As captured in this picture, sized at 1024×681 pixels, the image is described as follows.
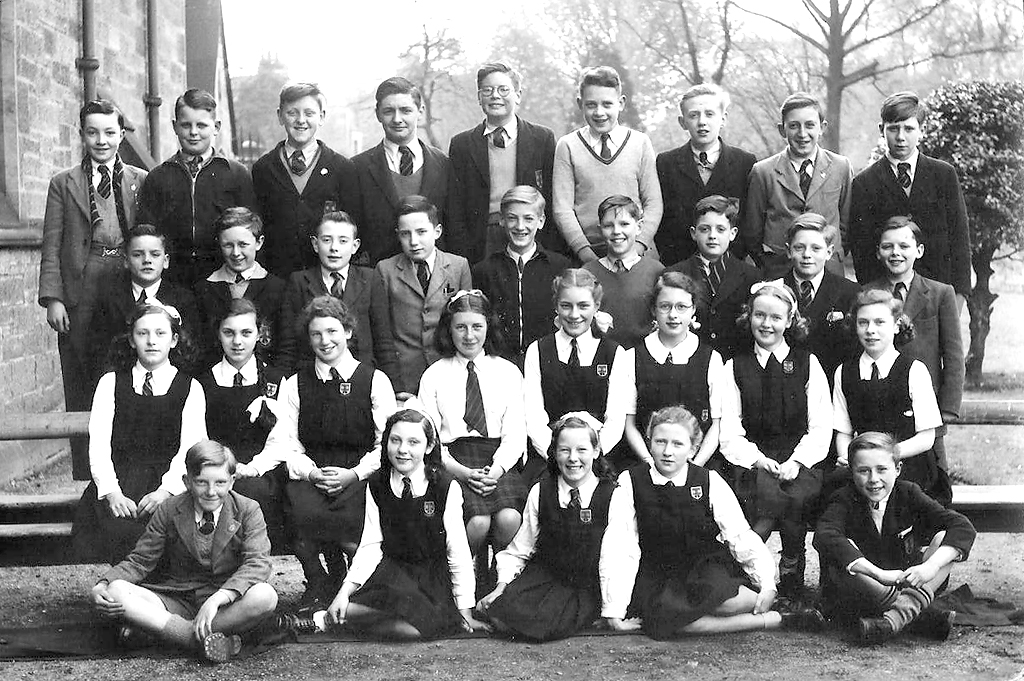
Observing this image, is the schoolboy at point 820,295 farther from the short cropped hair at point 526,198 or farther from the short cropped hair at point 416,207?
the short cropped hair at point 416,207

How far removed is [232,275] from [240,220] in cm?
24

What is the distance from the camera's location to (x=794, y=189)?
4.98 m

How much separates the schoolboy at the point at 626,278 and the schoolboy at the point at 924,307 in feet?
2.97

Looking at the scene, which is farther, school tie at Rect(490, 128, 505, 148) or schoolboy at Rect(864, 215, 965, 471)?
school tie at Rect(490, 128, 505, 148)

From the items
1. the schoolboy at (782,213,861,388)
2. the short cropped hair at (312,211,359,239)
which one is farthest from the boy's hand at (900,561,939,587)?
the short cropped hair at (312,211,359,239)

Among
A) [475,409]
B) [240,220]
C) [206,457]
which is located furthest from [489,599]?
[240,220]

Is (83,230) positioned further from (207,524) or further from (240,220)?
(207,524)

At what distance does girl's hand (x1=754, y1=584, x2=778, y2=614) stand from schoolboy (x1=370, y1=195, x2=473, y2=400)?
5.24 feet

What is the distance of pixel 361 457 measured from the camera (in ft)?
14.7

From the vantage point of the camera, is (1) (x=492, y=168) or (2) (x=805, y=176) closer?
(2) (x=805, y=176)

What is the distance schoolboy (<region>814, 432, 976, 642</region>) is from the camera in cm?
412

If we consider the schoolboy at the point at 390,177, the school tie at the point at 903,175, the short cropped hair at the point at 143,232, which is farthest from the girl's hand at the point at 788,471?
the short cropped hair at the point at 143,232

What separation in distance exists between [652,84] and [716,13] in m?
0.93

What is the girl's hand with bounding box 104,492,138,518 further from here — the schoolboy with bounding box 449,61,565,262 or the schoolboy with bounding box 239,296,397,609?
the schoolboy with bounding box 449,61,565,262
